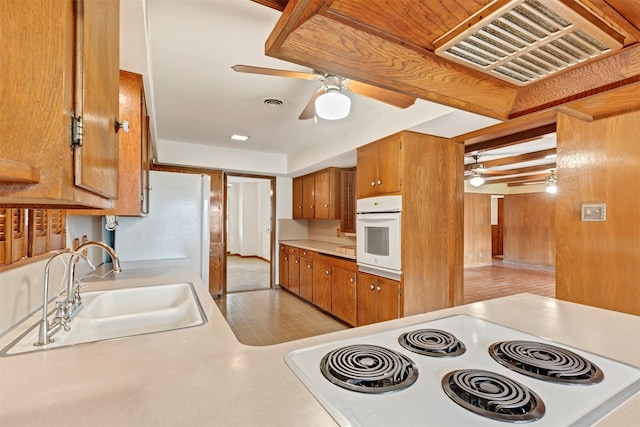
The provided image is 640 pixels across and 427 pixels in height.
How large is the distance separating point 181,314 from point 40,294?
→ 22.6 inches

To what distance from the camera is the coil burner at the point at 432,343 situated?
88 cm

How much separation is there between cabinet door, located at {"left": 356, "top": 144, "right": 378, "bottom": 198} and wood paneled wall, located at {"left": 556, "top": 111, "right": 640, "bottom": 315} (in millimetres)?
1500

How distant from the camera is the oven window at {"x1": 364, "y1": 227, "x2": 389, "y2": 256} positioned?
287 cm

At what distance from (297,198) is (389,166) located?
2722mm

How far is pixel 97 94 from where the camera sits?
0.60 m

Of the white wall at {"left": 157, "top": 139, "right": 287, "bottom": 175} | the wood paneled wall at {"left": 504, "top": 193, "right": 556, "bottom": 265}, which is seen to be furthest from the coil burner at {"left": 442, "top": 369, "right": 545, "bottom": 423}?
the wood paneled wall at {"left": 504, "top": 193, "right": 556, "bottom": 265}

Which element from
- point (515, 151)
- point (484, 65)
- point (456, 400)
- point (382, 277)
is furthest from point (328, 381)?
point (515, 151)

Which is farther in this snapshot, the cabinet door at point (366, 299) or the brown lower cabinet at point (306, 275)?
the brown lower cabinet at point (306, 275)

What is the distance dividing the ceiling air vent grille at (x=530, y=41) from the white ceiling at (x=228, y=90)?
3.86 ft

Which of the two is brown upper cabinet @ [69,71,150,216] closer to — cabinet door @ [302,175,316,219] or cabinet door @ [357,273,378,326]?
cabinet door @ [357,273,378,326]

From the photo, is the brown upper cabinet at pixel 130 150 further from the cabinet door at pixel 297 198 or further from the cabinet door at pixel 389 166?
the cabinet door at pixel 297 198

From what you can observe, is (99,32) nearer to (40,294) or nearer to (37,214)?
(37,214)

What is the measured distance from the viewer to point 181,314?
1.49 m

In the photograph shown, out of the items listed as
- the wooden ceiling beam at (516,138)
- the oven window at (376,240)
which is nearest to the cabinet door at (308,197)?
the oven window at (376,240)
